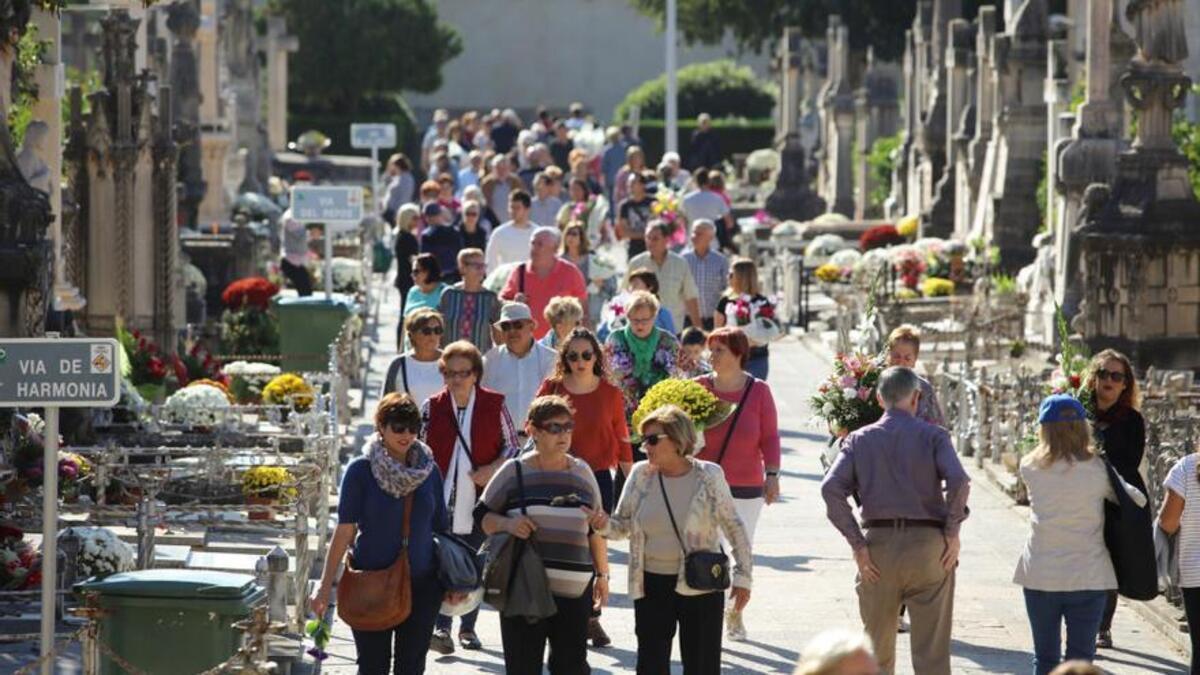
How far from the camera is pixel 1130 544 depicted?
1212 cm

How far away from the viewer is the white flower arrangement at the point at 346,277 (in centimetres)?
3262

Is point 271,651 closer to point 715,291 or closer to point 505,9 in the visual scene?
point 715,291

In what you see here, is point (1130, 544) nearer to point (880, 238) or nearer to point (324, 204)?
point (324, 204)

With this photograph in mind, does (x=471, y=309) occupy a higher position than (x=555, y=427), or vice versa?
(x=471, y=309)

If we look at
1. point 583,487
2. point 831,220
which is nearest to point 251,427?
point 583,487

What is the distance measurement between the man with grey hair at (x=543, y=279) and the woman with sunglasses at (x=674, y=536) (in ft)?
24.4

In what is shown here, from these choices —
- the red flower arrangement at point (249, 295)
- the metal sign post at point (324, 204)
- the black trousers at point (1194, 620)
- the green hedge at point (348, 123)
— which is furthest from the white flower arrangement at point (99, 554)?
the green hedge at point (348, 123)

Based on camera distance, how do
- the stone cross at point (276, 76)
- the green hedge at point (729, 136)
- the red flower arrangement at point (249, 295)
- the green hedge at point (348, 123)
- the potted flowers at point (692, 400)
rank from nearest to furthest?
the potted flowers at point (692, 400) → the red flower arrangement at point (249, 295) → the stone cross at point (276, 76) → the green hedge at point (348, 123) → the green hedge at point (729, 136)

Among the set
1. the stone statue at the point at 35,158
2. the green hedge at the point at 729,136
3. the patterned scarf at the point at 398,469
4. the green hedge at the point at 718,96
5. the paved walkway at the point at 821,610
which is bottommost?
the paved walkway at the point at 821,610

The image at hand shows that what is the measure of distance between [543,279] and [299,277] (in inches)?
382

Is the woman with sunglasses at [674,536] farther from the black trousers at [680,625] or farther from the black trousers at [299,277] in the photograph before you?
the black trousers at [299,277]

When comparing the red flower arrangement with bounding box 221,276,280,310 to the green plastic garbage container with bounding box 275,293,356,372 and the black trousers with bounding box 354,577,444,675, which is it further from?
the black trousers with bounding box 354,577,444,675

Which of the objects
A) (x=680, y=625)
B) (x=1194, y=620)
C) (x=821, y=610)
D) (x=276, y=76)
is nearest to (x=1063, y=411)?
(x=1194, y=620)

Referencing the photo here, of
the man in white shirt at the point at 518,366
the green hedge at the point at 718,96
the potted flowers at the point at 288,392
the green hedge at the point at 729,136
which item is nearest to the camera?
the man in white shirt at the point at 518,366
